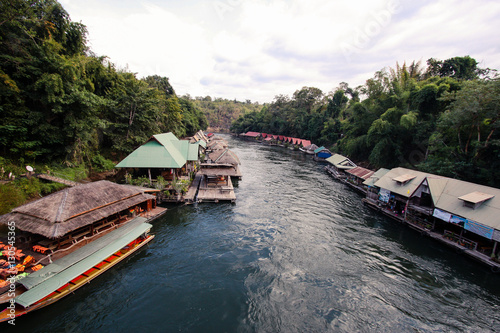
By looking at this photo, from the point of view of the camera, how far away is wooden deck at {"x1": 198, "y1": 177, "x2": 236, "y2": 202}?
20047 millimetres

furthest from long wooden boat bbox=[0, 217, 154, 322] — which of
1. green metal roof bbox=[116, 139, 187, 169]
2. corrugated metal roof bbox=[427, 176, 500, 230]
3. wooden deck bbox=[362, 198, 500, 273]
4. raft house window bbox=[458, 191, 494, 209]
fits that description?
raft house window bbox=[458, 191, 494, 209]

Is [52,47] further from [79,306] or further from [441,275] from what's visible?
[441,275]

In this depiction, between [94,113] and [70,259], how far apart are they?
14.7 m

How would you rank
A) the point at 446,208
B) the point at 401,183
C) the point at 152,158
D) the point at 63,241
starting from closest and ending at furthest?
1. the point at 63,241
2. the point at 446,208
3. the point at 401,183
4. the point at 152,158

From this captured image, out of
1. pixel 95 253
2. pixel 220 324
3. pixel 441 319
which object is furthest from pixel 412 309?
pixel 95 253

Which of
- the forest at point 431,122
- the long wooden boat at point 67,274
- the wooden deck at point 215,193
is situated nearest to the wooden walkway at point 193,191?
the wooden deck at point 215,193

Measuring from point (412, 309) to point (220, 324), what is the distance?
9466mm

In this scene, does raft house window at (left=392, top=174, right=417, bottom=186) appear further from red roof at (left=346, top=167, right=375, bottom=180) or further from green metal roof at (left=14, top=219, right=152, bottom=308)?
green metal roof at (left=14, top=219, right=152, bottom=308)

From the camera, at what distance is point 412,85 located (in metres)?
30.5

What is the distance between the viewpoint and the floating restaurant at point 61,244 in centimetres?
805

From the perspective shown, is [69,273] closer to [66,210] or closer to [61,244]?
[61,244]

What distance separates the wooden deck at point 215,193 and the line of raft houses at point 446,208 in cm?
1548

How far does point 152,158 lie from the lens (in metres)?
19.5

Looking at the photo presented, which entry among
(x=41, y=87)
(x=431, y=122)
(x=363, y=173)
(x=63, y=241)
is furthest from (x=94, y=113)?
(x=431, y=122)
